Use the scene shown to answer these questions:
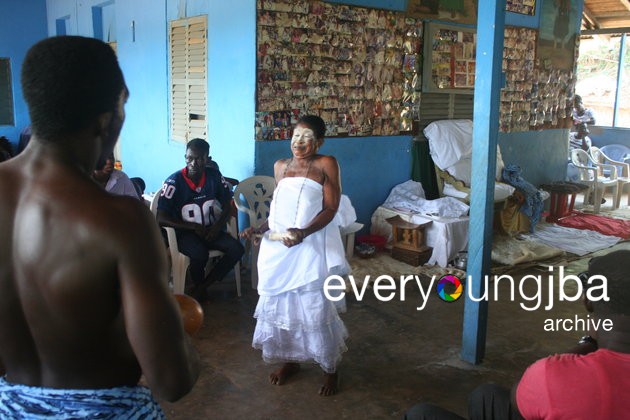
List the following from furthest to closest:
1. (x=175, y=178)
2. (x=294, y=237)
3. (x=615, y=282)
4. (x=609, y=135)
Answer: (x=609, y=135) → (x=175, y=178) → (x=294, y=237) → (x=615, y=282)

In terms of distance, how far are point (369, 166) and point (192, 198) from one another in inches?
80.3

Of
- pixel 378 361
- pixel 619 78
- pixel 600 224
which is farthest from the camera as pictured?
pixel 619 78

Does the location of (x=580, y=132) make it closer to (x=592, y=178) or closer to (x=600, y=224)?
(x=592, y=178)

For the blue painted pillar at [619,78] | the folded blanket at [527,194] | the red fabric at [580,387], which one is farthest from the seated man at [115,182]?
the blue painted pillar at [619,78]

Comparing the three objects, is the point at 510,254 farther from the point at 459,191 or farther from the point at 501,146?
the point at 501,146

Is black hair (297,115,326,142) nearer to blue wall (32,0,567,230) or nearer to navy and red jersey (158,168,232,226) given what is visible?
navy and red jersey (158,168,232,226)

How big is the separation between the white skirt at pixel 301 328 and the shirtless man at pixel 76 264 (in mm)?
1913

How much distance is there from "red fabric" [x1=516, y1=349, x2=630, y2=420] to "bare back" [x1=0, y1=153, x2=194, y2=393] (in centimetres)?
86

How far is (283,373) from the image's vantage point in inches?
127

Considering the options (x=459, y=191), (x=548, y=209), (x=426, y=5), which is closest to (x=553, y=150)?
(x=548, y=209)

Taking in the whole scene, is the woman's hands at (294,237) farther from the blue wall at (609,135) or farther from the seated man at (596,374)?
the blue wall at (609,135)

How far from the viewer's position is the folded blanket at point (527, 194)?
650 cm

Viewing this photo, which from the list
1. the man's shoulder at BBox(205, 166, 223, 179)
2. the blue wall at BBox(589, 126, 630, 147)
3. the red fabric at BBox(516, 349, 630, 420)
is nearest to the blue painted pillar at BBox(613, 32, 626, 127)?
the blue wall at BBox(589, 126, 630, 147)

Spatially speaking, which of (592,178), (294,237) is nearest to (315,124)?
(294,237)
